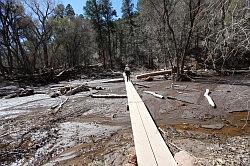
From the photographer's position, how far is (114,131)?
10.8 m

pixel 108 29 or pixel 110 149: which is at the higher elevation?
pixel 108 29

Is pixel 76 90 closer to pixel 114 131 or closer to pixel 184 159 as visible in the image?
pixel 114 131

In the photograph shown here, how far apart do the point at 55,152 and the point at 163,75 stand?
2268 centimetres

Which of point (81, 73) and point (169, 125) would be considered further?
point (81, 73)

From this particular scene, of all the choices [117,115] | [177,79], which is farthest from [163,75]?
[117,115]

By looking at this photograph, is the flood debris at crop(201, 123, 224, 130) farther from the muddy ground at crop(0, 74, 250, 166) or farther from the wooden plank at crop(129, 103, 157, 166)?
the wooden plank at crop(129, 103, 157, 166)

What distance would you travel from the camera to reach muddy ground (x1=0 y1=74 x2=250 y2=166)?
779 centimetres

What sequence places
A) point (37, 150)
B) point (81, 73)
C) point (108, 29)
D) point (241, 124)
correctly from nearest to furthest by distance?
point (37, 150)
point (241, 124)
point (81, 73)
point (108, 29)

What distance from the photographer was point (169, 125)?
10.9 m

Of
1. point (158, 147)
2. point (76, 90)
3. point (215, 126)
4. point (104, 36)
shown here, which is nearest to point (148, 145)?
point (158, 147)

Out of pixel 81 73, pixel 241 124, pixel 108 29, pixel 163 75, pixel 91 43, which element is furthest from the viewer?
pixel 91 43

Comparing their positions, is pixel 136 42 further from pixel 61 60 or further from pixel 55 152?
pixel 55 152

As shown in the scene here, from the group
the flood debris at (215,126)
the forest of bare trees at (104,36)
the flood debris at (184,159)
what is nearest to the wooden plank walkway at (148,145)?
the flood debris at (184,159)

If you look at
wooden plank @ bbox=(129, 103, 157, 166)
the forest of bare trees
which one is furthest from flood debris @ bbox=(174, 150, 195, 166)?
the forest of bare trees
